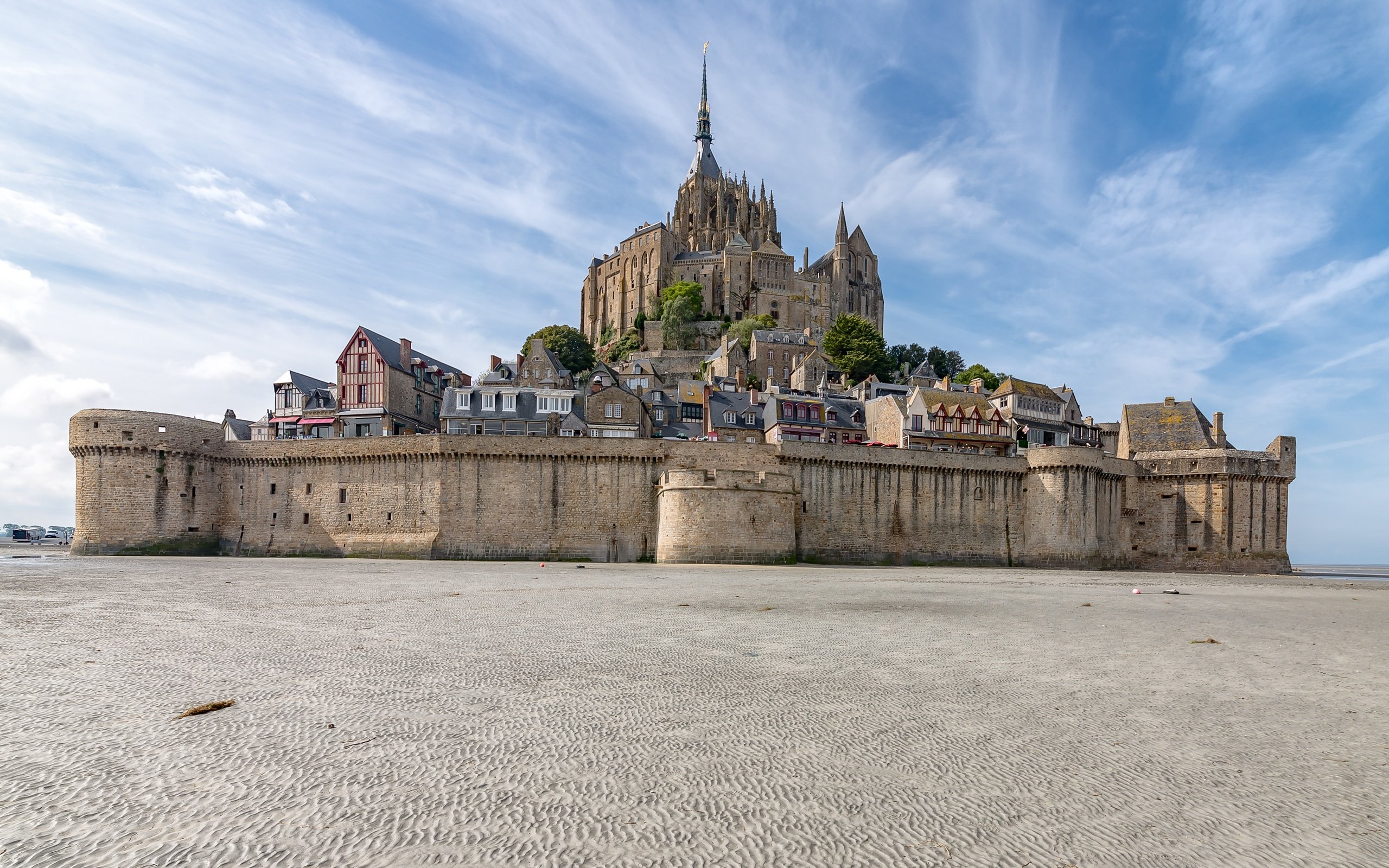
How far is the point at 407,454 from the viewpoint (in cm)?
3869

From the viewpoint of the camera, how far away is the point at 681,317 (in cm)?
9562

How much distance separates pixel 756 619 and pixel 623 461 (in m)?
25.9

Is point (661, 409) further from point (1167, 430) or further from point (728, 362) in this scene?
point (1167, 430)

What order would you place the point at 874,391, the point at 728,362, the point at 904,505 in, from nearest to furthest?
1. the point at 904,505
2. the point at 874,391
3. the point at 728,362

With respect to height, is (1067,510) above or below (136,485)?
below

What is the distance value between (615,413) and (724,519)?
Result: 17436mm

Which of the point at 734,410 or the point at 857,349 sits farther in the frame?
the point at 857,349

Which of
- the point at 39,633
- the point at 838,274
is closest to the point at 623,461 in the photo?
the point at 39,633

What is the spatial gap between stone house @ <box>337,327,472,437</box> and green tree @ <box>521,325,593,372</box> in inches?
1248

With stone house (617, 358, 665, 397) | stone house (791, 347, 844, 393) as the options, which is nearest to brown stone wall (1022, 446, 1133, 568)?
stone house (791, 347, 844, 393)

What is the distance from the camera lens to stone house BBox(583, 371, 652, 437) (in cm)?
4944

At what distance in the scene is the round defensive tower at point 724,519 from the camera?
35250mm

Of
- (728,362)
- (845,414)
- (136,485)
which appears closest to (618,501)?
(845,414)

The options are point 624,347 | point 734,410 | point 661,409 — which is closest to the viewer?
point 734,410
